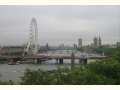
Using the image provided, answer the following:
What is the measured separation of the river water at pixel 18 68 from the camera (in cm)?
416

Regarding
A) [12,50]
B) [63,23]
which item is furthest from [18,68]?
[63,23]

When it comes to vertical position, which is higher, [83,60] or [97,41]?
[97,41]

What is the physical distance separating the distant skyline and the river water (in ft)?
0.92

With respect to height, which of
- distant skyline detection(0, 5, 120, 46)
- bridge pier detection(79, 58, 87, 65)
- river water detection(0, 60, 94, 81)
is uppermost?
distant skyline detection(0, 5, 120, 46)

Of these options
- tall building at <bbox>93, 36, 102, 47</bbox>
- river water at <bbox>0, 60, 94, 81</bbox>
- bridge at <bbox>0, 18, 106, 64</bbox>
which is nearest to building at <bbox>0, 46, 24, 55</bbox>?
bridge at <bbox>0, 18, 106, 64</bbox>

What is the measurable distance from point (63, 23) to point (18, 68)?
0.84 meters

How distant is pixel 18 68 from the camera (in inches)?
165

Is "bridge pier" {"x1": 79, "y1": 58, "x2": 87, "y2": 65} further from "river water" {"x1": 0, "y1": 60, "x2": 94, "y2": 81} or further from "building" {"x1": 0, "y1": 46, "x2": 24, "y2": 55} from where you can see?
"building" {"x1": 0, "y1": 46, "x2": 24, "y2": 55}

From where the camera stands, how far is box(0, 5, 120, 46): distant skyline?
417cm

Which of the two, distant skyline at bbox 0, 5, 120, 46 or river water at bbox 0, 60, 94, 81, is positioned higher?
distant skyline at bbox 0, 5, 120, 46

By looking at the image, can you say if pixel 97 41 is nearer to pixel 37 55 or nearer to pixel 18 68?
pixel 37 55
